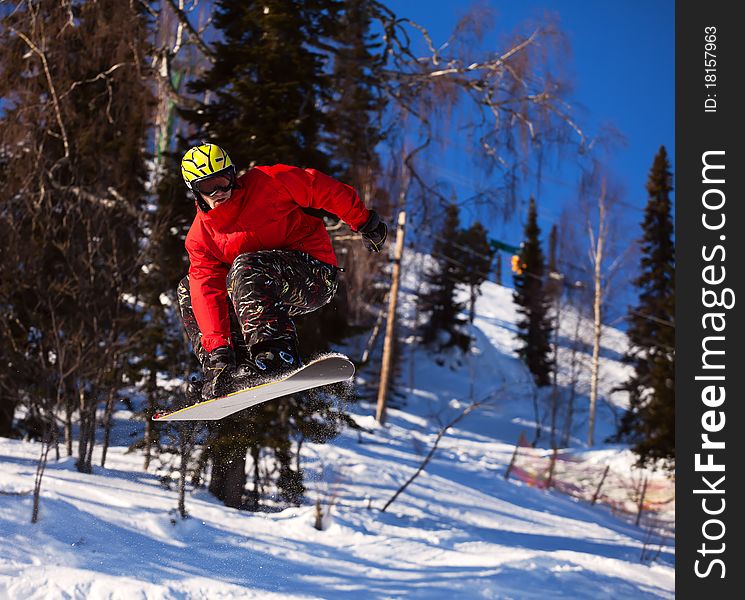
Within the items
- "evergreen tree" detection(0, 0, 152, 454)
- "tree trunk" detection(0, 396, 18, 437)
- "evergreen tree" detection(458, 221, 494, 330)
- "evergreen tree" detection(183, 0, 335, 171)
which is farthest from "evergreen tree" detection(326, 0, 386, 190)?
"evergreen tree" detection(458, 221, 494, 330)

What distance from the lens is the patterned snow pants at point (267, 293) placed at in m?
4.04

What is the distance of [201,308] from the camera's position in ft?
13.7

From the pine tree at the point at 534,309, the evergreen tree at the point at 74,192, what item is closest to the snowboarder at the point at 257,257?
the evergreen tree at the point at 74,192

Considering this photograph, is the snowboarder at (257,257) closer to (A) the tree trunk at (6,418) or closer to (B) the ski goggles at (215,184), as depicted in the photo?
(B) the ski goggles at (215,184)

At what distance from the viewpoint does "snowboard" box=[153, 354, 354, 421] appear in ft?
12.8

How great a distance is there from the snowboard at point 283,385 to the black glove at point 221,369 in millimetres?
54

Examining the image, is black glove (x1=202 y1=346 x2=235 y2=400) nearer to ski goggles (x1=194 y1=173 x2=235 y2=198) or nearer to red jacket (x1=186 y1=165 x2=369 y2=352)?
red jacket (x1=186 y1=165 x2=369 y2=352)

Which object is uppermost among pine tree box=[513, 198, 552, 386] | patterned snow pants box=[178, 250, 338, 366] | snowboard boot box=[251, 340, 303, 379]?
pine tree box=[513, 198, 552, 386]

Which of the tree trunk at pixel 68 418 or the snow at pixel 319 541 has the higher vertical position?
the tree trunk at pixel 68 418

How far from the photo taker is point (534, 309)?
3819cm

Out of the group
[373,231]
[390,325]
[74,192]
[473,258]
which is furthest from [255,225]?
[473,258]

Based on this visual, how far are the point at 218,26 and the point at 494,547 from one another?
7.73m

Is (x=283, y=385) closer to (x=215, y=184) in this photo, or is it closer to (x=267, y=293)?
(x=267, y=293)

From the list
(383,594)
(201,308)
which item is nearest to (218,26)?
(201,308)
